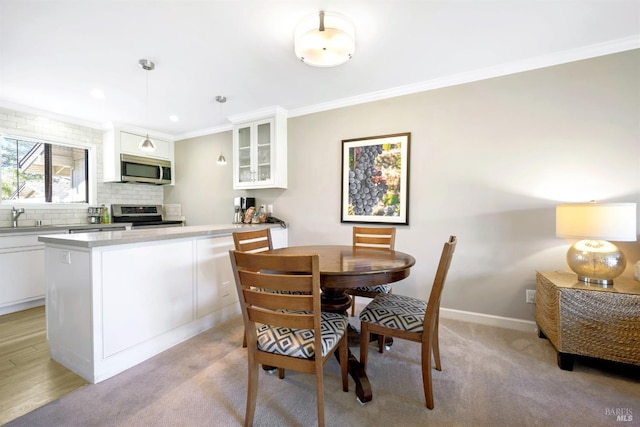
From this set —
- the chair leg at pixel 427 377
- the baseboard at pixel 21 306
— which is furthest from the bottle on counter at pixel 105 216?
the chair leg at pixel 427 377

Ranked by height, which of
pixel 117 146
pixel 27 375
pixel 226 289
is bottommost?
pixel 27 375

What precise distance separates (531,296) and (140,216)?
523 cm

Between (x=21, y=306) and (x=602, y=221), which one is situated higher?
(x=602, y=221)

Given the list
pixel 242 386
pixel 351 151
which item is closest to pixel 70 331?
pixel 242 386

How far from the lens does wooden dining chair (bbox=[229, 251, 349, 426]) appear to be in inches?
44.8

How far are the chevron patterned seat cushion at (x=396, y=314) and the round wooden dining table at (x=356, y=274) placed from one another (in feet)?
0.61

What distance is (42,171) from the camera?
350 cm

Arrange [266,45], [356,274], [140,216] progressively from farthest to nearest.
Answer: [140,216]
[266,45]
[356,274]

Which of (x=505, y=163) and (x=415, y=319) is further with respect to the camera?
(x=505, y=163)

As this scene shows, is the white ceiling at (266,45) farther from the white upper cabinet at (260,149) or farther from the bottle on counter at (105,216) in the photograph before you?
the bottle on counter at (105,216)

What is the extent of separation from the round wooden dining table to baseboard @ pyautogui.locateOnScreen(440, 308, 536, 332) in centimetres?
116

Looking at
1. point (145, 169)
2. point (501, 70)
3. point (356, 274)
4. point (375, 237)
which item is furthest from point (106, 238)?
point (501, 70)

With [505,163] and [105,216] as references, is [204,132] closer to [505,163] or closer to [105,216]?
[105,216]

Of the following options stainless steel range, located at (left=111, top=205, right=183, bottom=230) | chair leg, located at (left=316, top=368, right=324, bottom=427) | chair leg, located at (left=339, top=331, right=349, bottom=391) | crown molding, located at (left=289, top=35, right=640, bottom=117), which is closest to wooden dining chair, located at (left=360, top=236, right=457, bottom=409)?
chair leg, located at (left=339, top=331, right=349, bottom=391)
